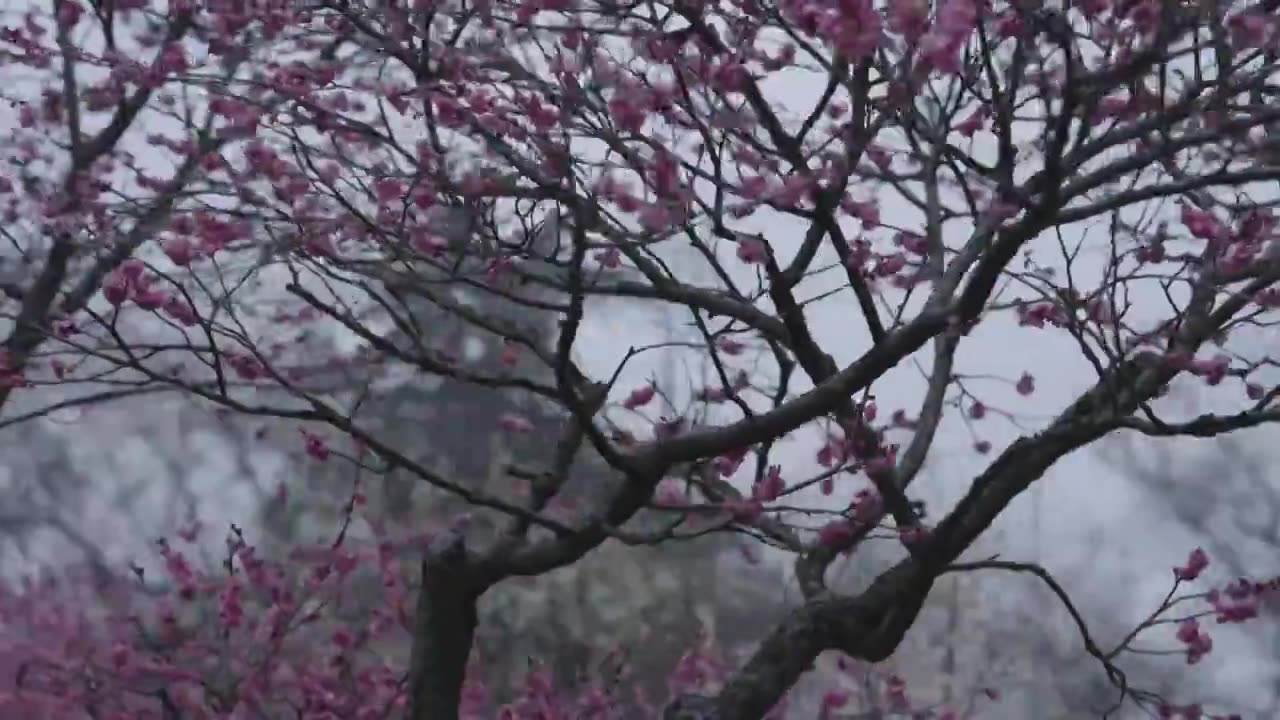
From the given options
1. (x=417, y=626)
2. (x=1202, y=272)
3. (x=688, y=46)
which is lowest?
(x=417, y=626)

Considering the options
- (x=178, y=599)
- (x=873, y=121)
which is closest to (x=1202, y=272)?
(x=873, y=121)

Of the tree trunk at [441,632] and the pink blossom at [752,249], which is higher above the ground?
the pink blossom at [752,249]

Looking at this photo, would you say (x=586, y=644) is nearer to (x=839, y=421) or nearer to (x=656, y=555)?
(x=656, y=555)

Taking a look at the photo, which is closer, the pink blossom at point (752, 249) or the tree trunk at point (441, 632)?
the pink blossom at point (752, 249)

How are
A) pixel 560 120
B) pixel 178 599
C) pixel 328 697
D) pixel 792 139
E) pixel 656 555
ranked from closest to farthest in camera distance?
1. pixel 560 120
2. pixel 792 139
3. pixel 328 697
4. pixel 178 599
5. pixel 656 555

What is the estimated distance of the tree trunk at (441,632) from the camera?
7.94ft

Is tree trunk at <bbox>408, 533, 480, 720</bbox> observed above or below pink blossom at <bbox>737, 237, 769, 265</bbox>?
below

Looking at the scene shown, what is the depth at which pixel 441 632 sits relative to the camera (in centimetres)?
245

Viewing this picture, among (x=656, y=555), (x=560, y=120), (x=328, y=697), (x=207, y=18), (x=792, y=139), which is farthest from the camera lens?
(x=656, y=555)

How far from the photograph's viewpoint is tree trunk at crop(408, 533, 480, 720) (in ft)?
7.94

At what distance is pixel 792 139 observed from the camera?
2.38 meters

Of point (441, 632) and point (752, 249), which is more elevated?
point (752, 249)

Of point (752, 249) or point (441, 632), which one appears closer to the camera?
point (752, 249)

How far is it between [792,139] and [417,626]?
3.73 feet
